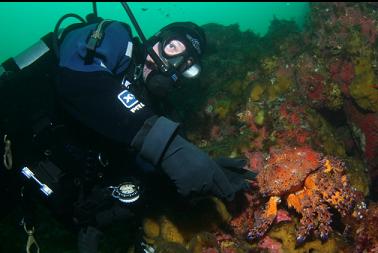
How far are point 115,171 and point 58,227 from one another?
130cm

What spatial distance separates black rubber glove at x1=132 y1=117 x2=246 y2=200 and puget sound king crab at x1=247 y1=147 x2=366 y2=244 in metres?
1.07

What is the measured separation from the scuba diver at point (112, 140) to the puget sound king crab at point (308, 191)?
1.61 ft

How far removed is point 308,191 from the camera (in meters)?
3.21

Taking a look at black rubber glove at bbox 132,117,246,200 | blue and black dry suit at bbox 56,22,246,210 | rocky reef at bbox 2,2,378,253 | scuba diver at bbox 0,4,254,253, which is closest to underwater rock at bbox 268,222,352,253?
rocky reef at bbox 2,2,378,253

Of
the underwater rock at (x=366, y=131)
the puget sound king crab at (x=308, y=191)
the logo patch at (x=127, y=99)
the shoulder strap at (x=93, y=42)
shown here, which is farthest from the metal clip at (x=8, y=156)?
the underwater rock at (x=366, y=131)

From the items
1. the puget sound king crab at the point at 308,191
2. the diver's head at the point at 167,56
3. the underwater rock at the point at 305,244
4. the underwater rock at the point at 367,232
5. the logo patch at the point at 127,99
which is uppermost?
the logo patch at the point at 127,99

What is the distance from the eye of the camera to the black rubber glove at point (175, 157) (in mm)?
2250

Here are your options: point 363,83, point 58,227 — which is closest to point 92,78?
point 58,227

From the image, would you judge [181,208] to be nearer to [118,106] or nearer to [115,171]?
[115,171]

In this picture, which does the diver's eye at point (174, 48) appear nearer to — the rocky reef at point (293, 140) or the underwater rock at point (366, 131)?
the rocky reef at point (293, 140)

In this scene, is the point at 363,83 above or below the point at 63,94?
below

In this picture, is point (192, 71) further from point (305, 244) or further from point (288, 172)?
point (305, 244)

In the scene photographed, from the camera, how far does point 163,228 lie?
3307 millimetres

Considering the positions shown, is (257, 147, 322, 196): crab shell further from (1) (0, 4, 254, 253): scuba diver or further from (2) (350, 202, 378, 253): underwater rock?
(2) (350, 202, 378, 253): underwater rock
